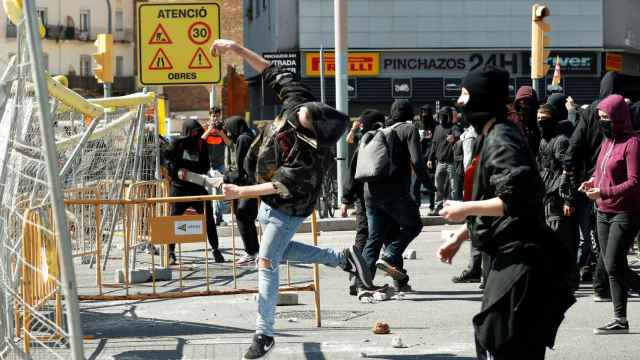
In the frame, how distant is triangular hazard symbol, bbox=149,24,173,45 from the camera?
50.5 ft

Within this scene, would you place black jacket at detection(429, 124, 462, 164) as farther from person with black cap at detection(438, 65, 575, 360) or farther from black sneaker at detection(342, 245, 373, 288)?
person with black cap at detection(438, 65, 575, 360)

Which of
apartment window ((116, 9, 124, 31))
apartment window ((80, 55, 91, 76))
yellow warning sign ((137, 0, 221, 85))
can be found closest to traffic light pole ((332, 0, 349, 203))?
yellow warning sign ((137, 0, 221, 85))

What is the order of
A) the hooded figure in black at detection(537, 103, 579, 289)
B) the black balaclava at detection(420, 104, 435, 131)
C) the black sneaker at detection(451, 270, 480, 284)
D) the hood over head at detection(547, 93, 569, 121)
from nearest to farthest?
1. the hooded figure in black at detection(537, 103, 579, 289)
2. the hood over head at detection(547, 93, 569, 121)
3. the black sneaker at detection(451, 270, 480, 284)
4. the black balaclava at detection(420, 104, 435, 131)

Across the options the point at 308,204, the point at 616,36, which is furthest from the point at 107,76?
the point at 616,36

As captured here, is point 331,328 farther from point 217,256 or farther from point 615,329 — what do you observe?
point 217,256

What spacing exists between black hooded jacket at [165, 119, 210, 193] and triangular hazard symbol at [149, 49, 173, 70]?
766 millimetres

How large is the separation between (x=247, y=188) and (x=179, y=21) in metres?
7.42

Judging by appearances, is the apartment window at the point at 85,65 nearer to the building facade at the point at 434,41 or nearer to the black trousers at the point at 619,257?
the building facade at the point at 434,41

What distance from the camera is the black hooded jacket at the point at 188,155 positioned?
1547 centimetres

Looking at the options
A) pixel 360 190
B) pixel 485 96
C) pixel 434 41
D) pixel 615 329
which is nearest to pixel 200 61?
→ pixel 360 190

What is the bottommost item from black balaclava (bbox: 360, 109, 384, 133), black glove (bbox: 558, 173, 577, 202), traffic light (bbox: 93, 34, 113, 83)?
black glove (bbox: 558, 173, 577, 202)

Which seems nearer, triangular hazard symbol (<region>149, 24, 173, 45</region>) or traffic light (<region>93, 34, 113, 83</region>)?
triangular hazard symbol (<region>149, 24, 173, 45</region>)

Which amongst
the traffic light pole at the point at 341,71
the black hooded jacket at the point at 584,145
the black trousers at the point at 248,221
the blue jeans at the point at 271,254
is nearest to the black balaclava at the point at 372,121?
the black hooded jacket at the point at 584,145

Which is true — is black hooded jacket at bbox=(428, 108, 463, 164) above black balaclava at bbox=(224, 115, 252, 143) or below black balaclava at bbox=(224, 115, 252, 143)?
below
